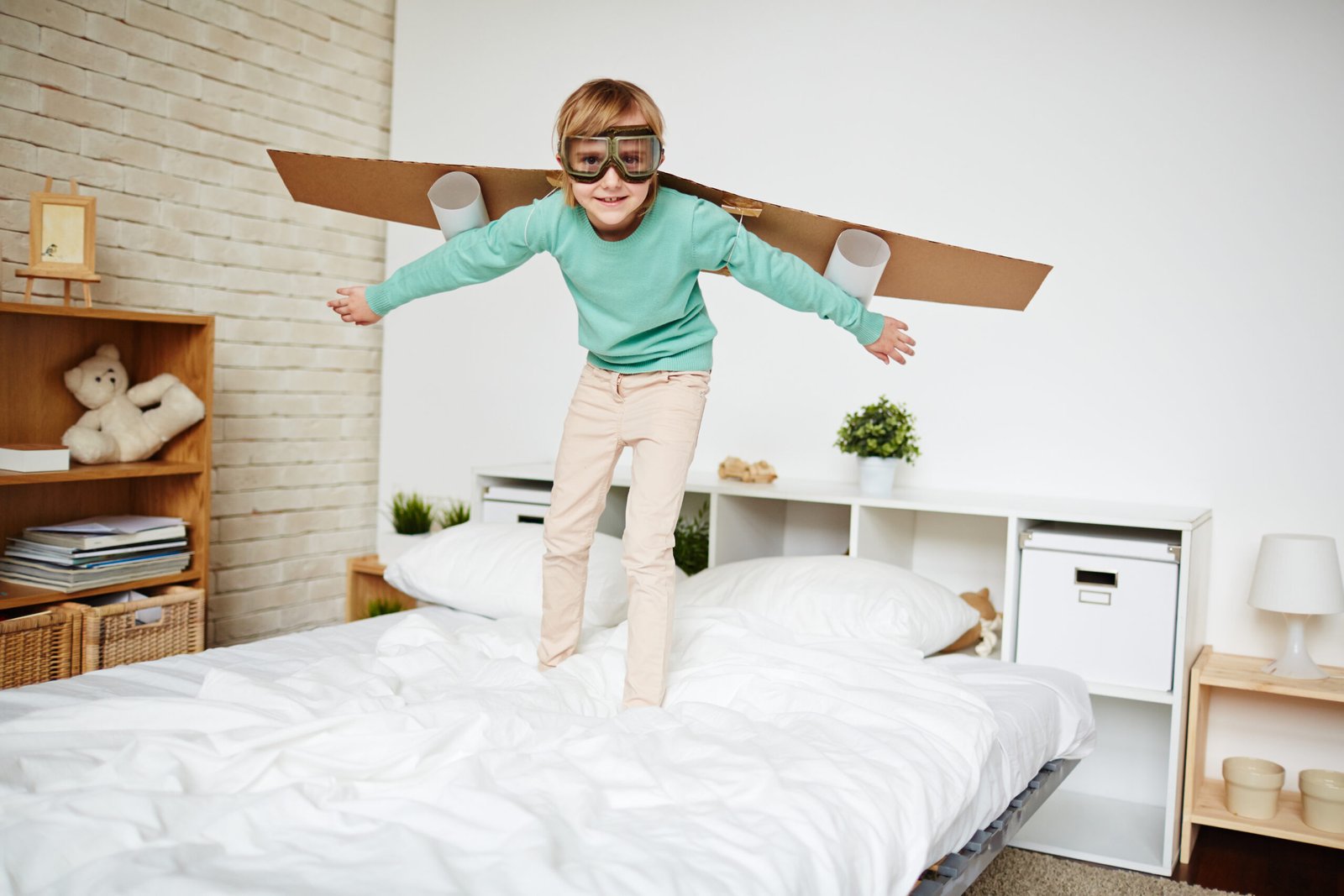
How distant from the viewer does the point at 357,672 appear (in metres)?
1.70

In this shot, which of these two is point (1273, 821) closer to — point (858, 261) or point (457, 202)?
point (858, 261)

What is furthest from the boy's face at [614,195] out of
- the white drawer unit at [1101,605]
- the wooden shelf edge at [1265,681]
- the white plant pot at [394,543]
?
the white plant pot at [394,543]

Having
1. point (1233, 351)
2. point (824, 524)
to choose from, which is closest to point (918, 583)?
point (824, 524)

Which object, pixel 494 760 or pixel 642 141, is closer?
pixel 494 760

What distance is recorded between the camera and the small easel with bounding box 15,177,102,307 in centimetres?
257

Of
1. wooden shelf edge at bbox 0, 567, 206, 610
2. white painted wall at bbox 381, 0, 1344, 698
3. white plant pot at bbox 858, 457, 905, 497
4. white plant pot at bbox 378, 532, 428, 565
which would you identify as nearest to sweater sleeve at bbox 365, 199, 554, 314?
white plant pot at bbox 858, 457, 905, 497

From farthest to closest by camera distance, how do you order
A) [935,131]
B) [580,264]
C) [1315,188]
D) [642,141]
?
[935,131] → [1315,188] → [580,264] → [642,141]

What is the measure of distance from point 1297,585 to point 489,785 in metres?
1.92

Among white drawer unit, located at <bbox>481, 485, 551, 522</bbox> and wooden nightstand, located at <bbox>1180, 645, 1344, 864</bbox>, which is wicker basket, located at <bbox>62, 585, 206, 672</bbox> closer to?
white drawer unit, located at <bbox>481, 485, 551, 522</bbox>

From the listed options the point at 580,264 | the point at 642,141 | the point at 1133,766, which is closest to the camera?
the point at 642,141

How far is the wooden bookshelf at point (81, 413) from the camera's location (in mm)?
→ 2650

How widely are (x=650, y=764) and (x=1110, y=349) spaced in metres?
1.88

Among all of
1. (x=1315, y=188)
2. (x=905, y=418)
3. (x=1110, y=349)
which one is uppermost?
(x=1315, y=188)

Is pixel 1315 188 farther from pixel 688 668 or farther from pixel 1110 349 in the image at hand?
pixel 688 668
